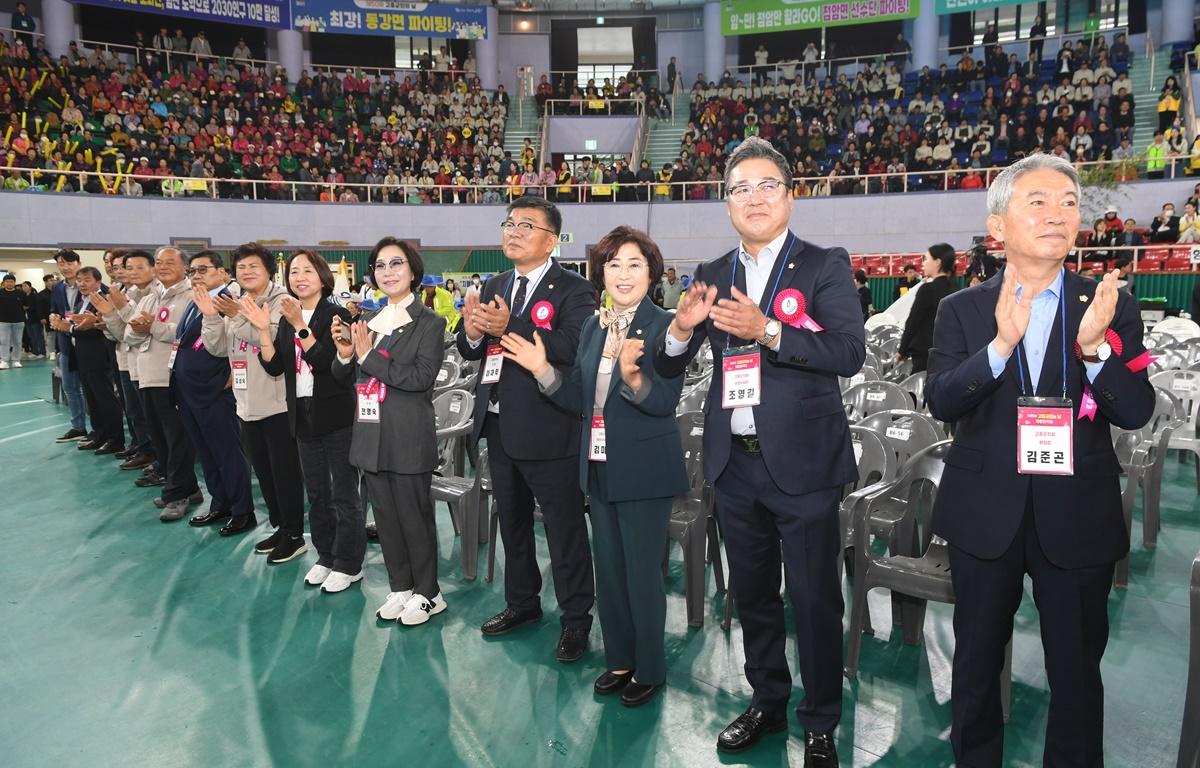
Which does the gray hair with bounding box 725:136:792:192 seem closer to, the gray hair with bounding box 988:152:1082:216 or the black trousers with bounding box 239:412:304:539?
the gray hair with bounding box 988:152:1082:216

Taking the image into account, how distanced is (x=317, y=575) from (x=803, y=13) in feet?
76.0

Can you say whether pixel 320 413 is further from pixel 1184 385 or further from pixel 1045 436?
pixel 1184 385

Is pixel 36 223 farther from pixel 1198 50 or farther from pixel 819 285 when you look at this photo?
pixel 1198 50

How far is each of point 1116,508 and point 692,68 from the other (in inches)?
1066

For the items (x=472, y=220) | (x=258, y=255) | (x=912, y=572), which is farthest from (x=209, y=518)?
(x=472, y=220)

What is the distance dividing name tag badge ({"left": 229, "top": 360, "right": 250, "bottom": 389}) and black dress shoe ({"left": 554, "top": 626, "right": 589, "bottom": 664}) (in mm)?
2231

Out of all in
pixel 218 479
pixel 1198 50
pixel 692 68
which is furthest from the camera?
pixel 692 68

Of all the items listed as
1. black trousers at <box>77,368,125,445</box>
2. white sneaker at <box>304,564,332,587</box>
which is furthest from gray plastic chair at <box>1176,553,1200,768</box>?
black trousers at <box>77,368,125,445</box>

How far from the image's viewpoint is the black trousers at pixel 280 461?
4.27 metres

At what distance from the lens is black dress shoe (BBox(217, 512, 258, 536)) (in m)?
4.84

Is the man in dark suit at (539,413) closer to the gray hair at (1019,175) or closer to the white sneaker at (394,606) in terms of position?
the white sneaker at (394,606)

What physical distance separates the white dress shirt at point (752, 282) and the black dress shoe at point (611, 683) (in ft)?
3.69

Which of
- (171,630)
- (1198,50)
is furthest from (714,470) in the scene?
(1198,50)

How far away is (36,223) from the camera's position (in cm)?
1584
